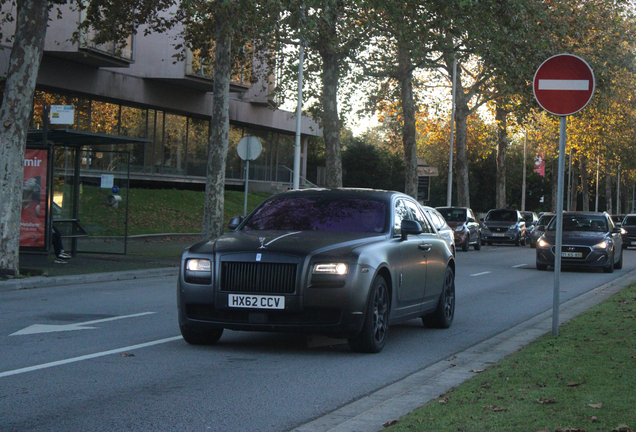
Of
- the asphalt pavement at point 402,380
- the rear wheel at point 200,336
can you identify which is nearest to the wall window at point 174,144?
the asphalt pavement at point 402,380

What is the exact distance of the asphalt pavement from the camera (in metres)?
5.82

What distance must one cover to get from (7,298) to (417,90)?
39068 mm

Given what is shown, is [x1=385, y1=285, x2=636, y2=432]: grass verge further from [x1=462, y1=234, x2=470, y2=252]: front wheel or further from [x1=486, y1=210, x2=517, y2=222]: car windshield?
[x1=486, y1=210, x2=517, y2=222]: car windshield

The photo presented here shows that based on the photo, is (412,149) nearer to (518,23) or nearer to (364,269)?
(518,23)

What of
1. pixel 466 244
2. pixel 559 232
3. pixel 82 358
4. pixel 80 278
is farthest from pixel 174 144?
pixel 82 358

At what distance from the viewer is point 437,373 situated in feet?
25.2

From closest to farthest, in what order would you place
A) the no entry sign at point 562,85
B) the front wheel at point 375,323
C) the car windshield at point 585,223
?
the front wheel at point 375,323 < the no entry sign at point 562,85 < the car windshield at point 585,223

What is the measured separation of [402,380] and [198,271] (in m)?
2.31

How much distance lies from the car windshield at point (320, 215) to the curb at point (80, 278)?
702 centimetres

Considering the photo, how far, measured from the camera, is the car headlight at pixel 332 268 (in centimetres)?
811

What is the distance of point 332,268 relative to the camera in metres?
8.14

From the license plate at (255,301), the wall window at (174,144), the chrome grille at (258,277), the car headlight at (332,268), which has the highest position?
the wall window at (174,144)

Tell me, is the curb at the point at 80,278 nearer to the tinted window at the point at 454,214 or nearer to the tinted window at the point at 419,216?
the tinted window at the point at 419,216

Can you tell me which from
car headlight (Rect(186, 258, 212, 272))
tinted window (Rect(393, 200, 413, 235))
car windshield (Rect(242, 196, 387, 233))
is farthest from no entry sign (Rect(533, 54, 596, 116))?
car headlight (Rect(186, 258, 212, 272))
